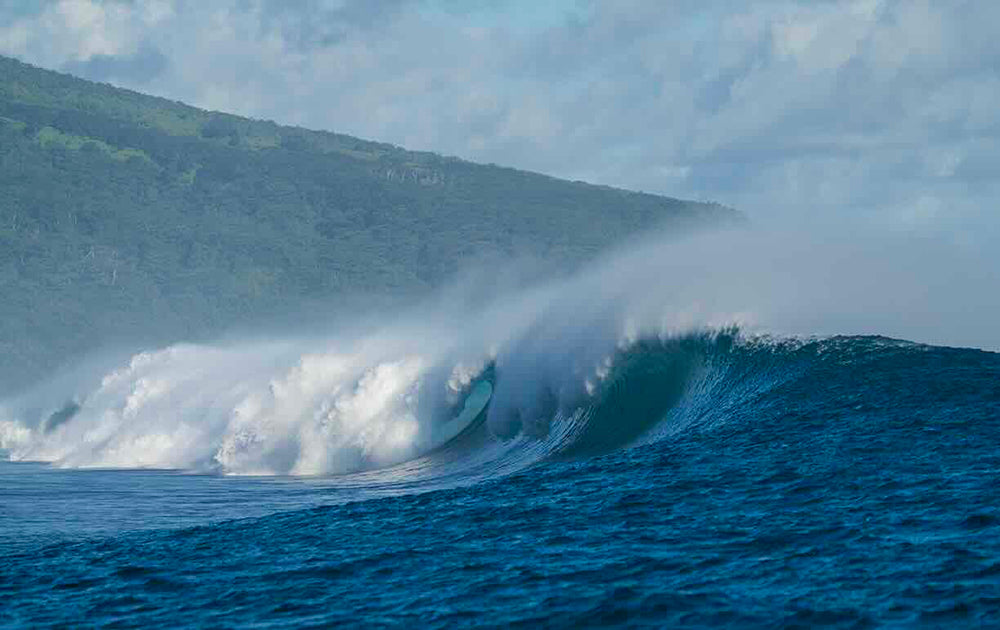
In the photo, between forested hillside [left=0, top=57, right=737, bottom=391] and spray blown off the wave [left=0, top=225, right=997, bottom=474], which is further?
forested hillside [left=0, top=57, right=737, bottom=391]

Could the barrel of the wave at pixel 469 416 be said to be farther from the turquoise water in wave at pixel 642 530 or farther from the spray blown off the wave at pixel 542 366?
the turquoise water in wave at pixel 642 530

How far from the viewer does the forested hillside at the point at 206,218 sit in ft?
463

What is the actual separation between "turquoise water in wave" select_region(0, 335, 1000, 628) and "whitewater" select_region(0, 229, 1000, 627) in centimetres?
5

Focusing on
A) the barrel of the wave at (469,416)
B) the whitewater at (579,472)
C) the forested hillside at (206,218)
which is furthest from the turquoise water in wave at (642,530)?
the forested hillside at (206,218)

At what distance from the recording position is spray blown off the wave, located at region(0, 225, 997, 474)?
79.5 feet

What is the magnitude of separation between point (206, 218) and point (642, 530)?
6132 inches

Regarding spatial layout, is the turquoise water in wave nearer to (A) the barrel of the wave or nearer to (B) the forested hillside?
(A) the barrel of the wave

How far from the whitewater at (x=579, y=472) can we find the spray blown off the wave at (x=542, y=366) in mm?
72

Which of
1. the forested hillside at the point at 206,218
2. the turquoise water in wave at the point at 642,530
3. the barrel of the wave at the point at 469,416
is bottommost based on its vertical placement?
the turquoise water in wave at the point at 642,530

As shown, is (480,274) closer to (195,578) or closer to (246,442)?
(246,442)

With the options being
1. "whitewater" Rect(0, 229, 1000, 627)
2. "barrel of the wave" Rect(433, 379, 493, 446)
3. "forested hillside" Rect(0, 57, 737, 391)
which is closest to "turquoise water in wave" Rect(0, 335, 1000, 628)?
"whitewater" Rect(0, 229, 1000, 627)

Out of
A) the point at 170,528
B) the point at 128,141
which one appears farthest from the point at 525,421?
the point at 128,141

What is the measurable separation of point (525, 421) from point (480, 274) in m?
142

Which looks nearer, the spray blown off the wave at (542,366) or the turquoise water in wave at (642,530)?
the turquoise water in wave at (642,530)
